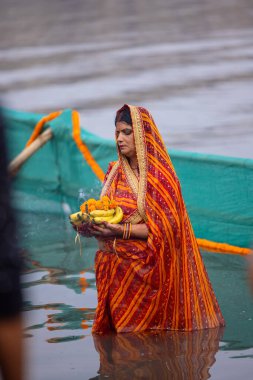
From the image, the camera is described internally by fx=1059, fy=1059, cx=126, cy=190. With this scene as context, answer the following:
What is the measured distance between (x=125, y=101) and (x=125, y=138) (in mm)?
10774

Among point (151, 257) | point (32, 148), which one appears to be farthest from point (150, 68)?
point (151, 257)

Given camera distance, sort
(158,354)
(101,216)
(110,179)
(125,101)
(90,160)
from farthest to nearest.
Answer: (125,101), (90,160), (110,179), (158,354), (101,216)

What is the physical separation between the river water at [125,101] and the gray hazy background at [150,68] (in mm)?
33

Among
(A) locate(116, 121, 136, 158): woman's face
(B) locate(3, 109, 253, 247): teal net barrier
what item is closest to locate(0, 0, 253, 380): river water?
(B) locate(3, 109, 253, 247): teal net barrier

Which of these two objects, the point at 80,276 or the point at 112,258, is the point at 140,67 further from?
the point at 112,258

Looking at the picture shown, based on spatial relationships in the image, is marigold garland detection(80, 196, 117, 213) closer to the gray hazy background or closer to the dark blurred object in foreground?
the dark blurred object in foreground

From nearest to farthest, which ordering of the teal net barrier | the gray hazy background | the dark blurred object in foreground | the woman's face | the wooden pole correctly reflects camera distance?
the dark blurred object in foreground, the woman's face, the teal net barrier, the wooden pole, the gray hazy background

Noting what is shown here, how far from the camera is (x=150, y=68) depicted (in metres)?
20.5

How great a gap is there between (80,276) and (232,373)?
2835mm

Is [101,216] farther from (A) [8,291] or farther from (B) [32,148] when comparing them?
(B) [32,148]

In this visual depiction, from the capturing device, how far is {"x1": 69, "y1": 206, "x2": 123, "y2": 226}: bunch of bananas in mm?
6449

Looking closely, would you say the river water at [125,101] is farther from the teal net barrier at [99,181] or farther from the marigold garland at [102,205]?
the marigold garland at [102,205]

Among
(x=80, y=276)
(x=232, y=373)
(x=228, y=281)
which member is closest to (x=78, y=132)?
(x=80, y=276)

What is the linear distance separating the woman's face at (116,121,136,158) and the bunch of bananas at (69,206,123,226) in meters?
0.36
